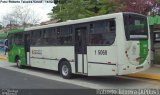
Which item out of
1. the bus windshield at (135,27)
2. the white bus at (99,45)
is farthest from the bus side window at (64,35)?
the bus windshield at (135,27)

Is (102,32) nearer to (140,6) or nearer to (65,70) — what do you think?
(65,70)

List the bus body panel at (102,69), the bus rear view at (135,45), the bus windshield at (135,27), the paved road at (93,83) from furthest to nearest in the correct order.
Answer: the paved road at (93,83) < the bus windshield at (135,27) < the bus body panel at (102,69) < the bus rear view at (135,45)

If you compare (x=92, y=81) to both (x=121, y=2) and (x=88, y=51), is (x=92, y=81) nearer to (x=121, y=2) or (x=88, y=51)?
(x=88, y=51)

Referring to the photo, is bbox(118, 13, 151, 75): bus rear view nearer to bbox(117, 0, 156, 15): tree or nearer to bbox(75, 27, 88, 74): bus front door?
bbox(75, 27, 88, 74): bus front door

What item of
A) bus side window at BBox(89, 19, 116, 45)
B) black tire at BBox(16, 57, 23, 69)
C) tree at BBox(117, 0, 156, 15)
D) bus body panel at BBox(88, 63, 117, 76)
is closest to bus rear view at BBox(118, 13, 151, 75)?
bus body panel at BBox(88, 63, 117, 76)

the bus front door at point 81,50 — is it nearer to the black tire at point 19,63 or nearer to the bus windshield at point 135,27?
the bus windshield at point 135,27

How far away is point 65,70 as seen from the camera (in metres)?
16.2

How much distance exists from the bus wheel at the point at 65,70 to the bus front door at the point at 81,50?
0.72m

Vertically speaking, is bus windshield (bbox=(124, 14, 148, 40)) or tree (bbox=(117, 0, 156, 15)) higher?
tree (bbox=(117, 0, 156, 15))

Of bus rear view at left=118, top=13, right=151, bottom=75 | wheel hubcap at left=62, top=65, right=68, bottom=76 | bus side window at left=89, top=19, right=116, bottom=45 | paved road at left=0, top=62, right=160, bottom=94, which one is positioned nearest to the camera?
bus rear view at left=118, top=13, right=151, bottom=75

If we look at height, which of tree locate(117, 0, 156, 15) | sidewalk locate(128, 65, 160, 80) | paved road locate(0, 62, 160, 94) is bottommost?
paved road locate(0, 62, 160, 94)

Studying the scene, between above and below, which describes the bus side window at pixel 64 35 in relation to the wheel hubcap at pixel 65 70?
above

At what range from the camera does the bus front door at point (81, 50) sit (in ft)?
48.0

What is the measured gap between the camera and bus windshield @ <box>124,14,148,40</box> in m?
13.1
